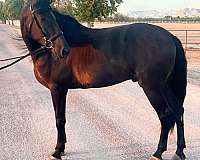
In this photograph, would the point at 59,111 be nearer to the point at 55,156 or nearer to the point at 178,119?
the point at 55,156

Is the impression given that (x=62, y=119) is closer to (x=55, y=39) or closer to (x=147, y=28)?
(x=55, y=39)

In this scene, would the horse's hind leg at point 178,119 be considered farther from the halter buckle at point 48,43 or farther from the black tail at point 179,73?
the halter buckle at point 48,43

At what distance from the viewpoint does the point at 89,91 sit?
958 cm

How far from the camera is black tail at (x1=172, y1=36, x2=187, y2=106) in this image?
4879mm

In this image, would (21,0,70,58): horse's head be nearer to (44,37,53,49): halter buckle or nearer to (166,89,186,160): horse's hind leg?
(44,37,53,49): halter buckle

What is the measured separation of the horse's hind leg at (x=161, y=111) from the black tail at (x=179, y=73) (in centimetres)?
33

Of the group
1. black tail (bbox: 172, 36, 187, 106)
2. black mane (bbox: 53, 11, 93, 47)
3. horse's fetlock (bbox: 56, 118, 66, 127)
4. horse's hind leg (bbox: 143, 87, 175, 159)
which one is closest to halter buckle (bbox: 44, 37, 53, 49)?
black mane (bbox: 53, 11, 93, 47)

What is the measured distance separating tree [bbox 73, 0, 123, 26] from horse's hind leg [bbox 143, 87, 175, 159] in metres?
14.9


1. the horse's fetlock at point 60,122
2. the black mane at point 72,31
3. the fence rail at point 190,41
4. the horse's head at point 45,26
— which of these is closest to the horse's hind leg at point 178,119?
the black mane at point 72,31

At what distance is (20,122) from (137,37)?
9.37ft

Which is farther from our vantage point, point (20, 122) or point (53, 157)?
point (20, 122)

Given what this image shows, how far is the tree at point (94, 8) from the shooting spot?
1925cm

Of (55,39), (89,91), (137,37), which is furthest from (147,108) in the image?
(55,39)

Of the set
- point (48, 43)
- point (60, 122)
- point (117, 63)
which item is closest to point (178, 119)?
point (117, 63)
